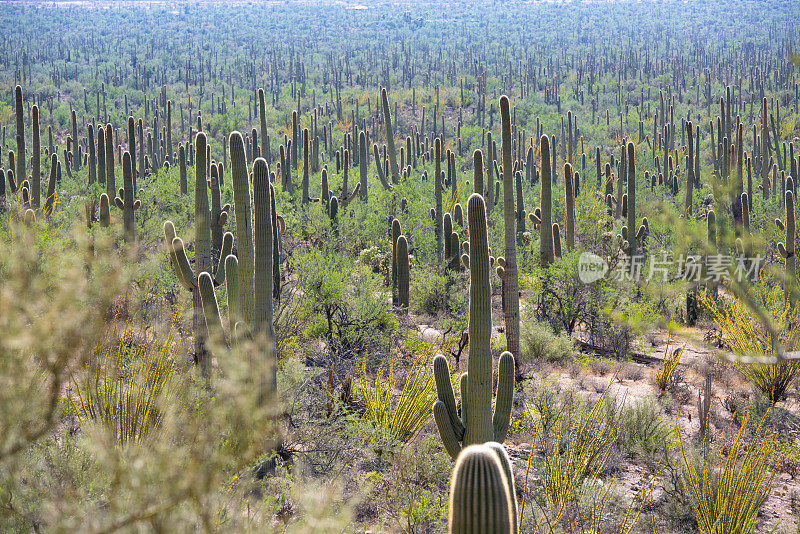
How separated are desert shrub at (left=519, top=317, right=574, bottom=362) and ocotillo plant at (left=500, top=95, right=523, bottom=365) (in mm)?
1145

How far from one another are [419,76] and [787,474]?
65139 mm

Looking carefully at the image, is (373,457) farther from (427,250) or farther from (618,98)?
(618,98)

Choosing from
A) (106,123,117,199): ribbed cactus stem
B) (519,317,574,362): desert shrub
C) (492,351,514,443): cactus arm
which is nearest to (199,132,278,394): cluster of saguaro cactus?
(492,351,514,443): cactus arm

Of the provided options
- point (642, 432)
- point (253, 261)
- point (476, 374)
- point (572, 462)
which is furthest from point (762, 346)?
point (253, 261)

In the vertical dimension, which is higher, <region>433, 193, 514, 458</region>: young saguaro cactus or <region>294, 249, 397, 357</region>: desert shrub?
<region>433, 193, 514, 458</region>: young saguaro cactus

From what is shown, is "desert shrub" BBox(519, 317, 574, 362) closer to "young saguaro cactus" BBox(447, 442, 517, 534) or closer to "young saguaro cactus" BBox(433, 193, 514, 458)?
"young saguaro cactus" BBox(433, 193, 514, 458)

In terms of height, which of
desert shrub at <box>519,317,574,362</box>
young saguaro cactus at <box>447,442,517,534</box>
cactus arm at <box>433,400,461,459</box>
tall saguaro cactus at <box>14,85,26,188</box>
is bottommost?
desert shrub at <box>519,317,574,362</box>

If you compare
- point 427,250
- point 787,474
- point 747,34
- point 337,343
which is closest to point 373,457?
point 337,343

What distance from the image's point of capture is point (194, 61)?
77375 millimetres

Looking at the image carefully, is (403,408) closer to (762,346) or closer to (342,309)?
(342,309)

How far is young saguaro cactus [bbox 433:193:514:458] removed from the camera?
603cm

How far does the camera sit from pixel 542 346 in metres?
11.8

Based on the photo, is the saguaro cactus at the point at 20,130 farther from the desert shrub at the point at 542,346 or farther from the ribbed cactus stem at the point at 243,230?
the desert shrub at the point at 542,346

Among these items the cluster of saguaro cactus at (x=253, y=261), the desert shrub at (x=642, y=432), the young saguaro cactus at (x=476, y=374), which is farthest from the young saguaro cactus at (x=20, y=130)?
the desert shrub at (x=642, y=432)
